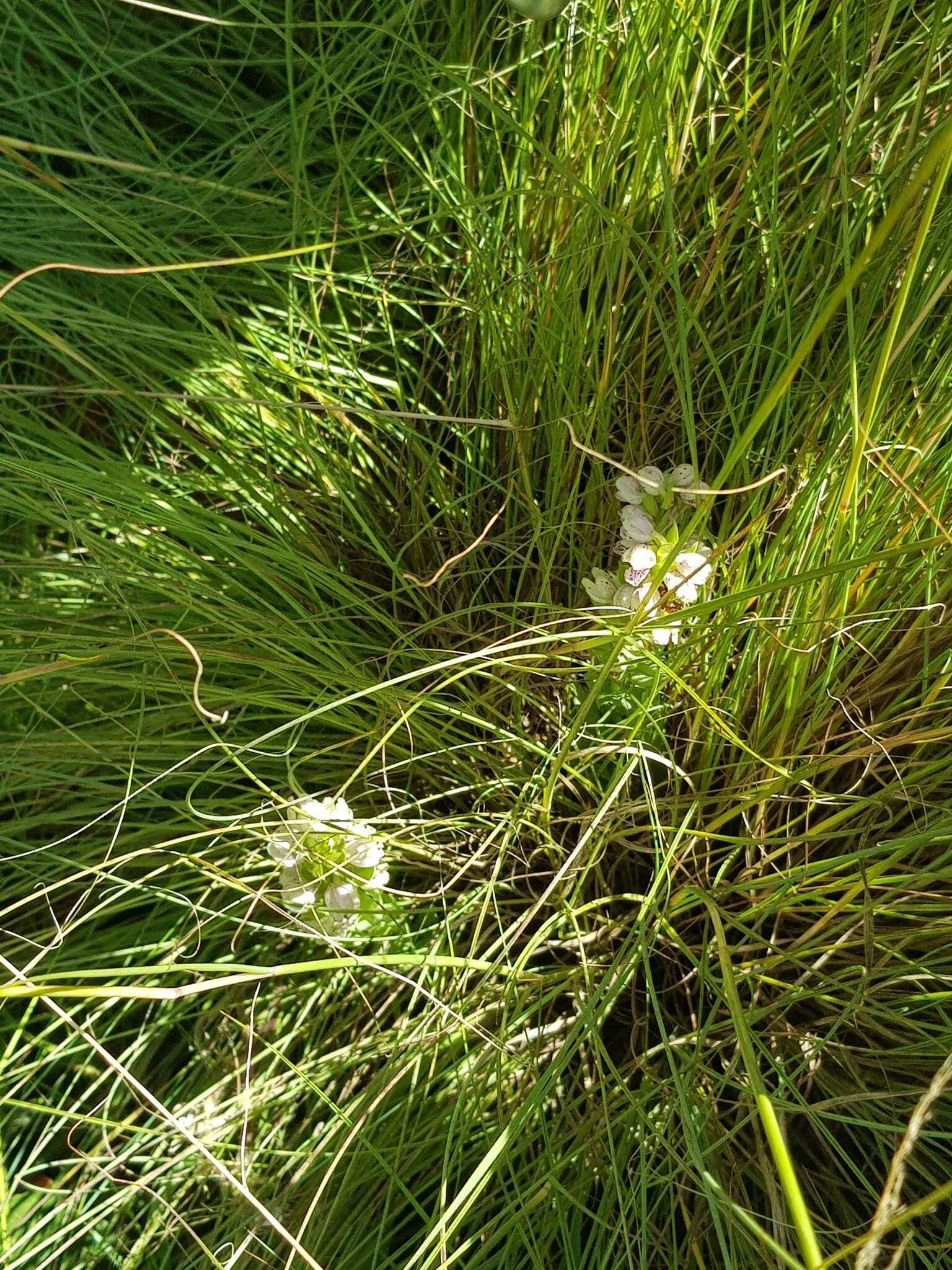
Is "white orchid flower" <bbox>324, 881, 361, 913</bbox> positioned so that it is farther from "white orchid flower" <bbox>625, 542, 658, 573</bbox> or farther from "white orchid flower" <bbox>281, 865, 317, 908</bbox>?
"white orchid flower" <bbox>625, 542, 658, 573</bbox>

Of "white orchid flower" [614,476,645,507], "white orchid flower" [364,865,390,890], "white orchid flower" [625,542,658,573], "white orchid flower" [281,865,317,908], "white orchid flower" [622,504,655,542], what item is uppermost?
"white orchid flower" [614,476,645,507]

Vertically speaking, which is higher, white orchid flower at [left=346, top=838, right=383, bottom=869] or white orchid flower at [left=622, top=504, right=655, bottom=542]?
white orchid flower at [left=622, top=504, right=655, bottom=542]

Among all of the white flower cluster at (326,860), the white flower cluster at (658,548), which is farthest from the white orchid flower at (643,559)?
the white flower cluster at (326,860)

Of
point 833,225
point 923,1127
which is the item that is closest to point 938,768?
point 923,1127

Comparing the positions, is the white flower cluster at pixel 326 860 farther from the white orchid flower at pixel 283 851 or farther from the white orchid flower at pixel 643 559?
the white orchid flower at pixel 643 559

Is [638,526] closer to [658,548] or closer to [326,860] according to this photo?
[658,548]

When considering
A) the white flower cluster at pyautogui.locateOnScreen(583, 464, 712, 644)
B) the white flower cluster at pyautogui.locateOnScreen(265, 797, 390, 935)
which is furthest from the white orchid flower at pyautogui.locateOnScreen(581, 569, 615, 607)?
the white flower cluster at pyautogui.locateOnScreen(265, 797, 390, 935)
